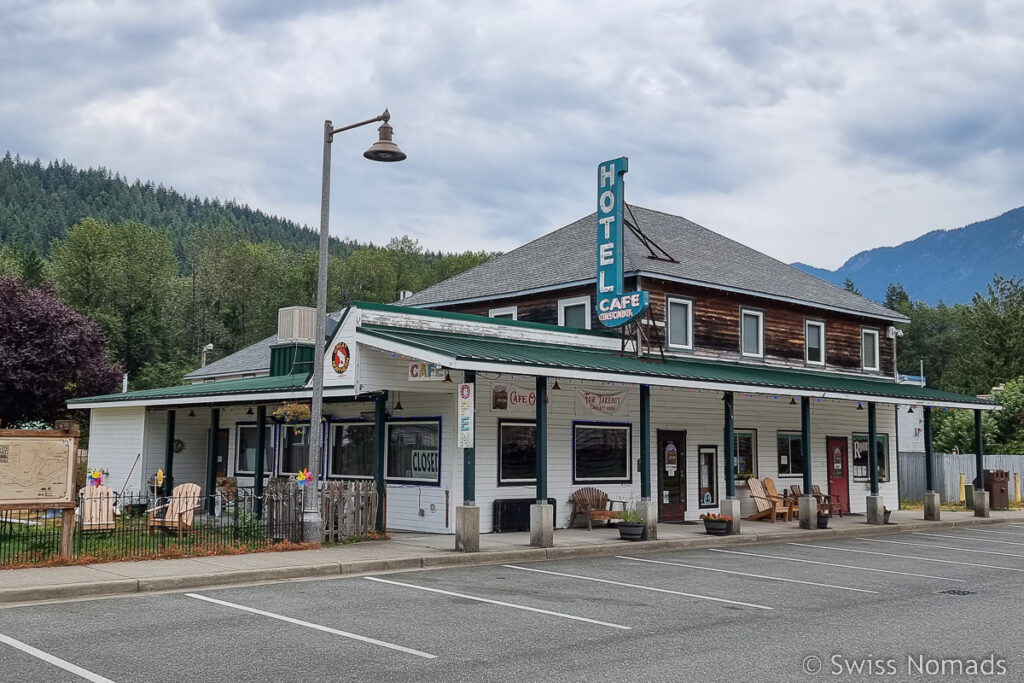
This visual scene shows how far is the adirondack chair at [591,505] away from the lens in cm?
2073

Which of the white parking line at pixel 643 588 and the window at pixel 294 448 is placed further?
the window at pixel 294 448

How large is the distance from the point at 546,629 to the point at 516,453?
1045cm

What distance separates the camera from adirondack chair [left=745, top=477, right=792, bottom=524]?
2417cm

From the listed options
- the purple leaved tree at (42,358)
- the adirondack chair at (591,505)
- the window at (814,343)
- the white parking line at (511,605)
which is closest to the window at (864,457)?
the window at (814,343)

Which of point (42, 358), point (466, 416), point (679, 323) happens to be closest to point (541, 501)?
point (466, 416)

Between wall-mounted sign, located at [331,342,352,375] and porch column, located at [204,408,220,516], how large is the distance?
20.4 feet

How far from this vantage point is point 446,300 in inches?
1109

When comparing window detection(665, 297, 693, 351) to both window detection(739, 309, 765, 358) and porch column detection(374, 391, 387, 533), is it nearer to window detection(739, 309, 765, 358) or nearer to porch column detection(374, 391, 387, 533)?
window detection(739, 309, 765, 358)

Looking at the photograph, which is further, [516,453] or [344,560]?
[516,453]

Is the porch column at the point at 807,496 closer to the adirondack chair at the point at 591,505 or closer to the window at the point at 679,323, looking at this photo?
the window at the point at 679,323

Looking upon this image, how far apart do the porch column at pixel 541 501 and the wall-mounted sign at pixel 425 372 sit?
1864 millimetres

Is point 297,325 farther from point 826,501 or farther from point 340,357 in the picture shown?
point 826,501

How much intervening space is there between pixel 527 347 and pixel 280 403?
6.85 m

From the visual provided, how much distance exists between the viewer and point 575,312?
25.0m
